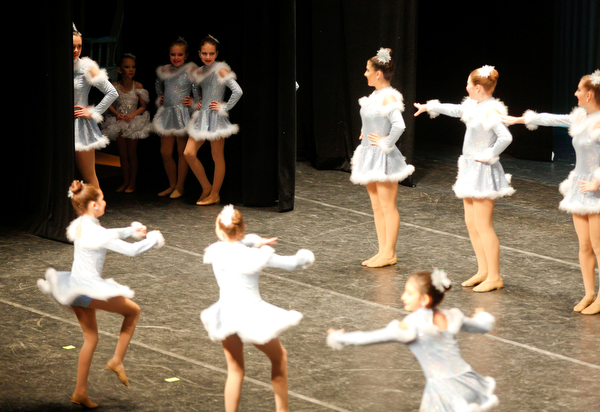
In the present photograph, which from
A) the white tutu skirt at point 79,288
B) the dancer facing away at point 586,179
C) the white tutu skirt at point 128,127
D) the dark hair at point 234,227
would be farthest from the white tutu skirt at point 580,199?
the white tutu skirt at point 128,127

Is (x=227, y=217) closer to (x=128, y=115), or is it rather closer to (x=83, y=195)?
(x=83, y=195)

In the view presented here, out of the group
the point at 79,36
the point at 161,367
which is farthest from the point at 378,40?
the point at 161,367

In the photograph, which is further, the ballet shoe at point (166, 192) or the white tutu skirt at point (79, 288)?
the ballet shoe at point (166, 192)

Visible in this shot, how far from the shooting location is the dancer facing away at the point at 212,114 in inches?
264

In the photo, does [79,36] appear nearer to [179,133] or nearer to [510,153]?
[179,133]

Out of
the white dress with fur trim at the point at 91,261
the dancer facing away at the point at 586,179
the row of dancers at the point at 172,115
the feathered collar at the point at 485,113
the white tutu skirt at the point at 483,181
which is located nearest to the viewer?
the white dress with fur trim at the point at 91,261

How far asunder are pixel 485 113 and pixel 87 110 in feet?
9.86

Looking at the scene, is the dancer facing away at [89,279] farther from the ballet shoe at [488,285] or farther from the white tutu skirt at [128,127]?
the white tutu skirt at [128,127]

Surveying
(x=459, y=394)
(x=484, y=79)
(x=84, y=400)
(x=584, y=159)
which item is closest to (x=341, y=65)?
(x=484, y=79)

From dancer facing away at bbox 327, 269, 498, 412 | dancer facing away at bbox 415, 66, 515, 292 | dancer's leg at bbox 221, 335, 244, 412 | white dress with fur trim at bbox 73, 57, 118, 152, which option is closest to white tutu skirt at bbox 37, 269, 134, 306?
dancer's leg at bbox 221, 335, 244, 412

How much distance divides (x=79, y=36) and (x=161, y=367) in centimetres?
306

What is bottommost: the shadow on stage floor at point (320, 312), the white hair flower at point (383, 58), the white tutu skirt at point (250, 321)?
the shadow on stage floor at point (320, 312)

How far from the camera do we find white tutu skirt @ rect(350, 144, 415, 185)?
544 cm

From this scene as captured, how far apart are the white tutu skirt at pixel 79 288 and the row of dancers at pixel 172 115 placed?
2.91 m
